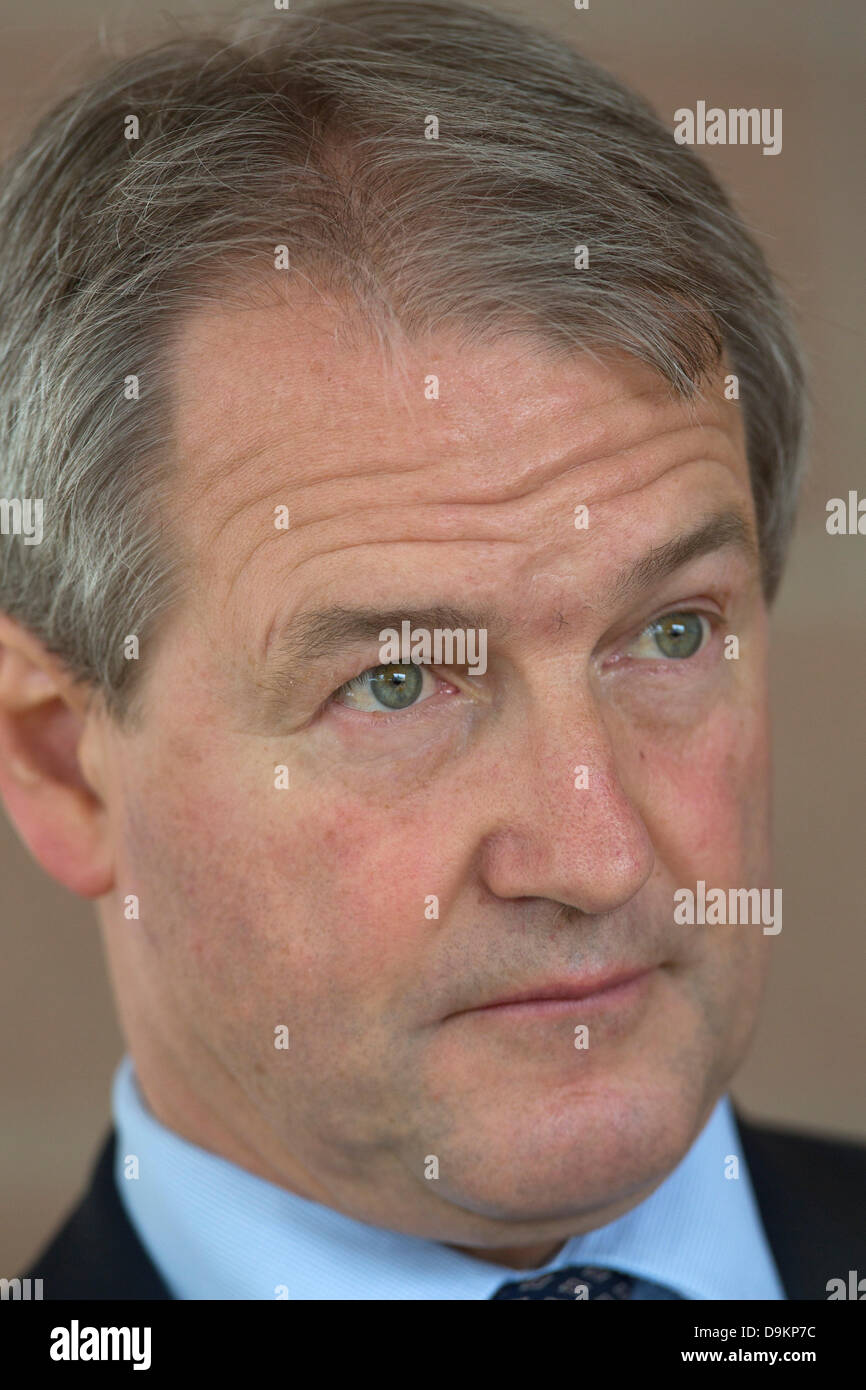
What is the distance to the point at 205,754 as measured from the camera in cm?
146

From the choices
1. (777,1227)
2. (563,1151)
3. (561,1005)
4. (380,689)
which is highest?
(380,689)

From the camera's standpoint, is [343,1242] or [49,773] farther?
[49,773]

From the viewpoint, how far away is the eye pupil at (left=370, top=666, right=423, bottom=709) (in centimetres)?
142

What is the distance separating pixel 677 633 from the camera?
1542 millimetres

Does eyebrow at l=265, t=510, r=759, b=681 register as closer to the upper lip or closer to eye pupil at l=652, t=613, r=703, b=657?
eye pupil at l=652, t=613, r=703, b=657

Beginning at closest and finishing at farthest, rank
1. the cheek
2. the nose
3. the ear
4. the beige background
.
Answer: the nose < the cheek < the ear < the beige background

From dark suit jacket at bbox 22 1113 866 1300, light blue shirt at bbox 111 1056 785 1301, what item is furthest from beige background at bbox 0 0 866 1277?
light blue shirt at bbox 111 1056 785 1301

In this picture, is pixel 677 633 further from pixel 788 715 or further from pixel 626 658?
pixel 788 715

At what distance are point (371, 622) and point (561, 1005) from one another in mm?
387

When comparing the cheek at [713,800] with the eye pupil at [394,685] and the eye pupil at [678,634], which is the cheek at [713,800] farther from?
the eye pupil at [394,685]

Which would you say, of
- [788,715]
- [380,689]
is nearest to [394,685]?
[380,689]

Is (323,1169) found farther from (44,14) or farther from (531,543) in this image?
(44,14)

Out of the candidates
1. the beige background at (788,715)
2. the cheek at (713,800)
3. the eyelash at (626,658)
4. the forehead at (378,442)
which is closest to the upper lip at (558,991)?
the cheek at (713,800)
